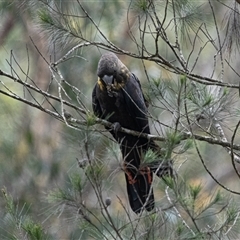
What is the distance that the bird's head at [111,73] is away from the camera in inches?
125

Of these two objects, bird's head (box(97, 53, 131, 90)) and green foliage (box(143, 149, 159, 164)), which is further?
bird's head (box(97, 53, 131, 90))

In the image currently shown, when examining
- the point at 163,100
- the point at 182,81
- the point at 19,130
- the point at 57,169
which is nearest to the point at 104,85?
the point at 163,100

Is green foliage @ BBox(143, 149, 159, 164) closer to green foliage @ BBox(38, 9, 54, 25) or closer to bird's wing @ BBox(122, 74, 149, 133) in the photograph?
green foliage @ BBox(38, 9, 54, 25)

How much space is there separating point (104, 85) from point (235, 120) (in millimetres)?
830

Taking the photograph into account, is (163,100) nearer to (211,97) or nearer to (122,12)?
(211,97)

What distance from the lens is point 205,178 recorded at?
5559 millimetres

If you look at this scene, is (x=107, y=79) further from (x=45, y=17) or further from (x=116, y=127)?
(x=45, y=17)

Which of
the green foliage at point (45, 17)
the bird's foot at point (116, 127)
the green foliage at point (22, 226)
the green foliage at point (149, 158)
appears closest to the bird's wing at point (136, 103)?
the bird's foot at point (116, 127)

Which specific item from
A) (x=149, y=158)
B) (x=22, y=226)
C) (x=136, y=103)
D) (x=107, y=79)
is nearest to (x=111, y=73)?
(x=107, y=79)

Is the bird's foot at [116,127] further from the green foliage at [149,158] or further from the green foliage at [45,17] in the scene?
the green foliage at [149,158]

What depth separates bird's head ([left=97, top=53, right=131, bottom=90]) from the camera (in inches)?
125

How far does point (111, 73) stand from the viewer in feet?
10.5

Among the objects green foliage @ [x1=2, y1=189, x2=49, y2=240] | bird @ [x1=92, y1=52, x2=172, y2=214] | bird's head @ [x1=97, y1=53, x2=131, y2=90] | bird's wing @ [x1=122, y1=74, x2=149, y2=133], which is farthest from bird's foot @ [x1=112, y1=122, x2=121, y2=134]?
green foliage @ [x1=2, y1=189, x2=49, y2=240]

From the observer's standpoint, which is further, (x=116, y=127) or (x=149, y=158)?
(x=116, y=127)
